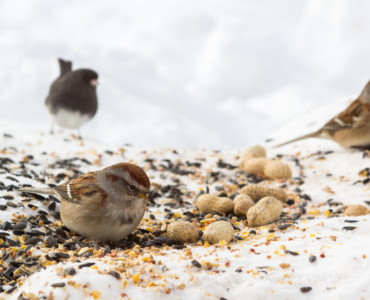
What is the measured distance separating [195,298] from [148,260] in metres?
0.30

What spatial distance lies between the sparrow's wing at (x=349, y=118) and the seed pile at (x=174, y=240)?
2.01 feet

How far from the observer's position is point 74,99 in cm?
467

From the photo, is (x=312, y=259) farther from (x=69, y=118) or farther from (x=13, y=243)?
(x=69, y=118)

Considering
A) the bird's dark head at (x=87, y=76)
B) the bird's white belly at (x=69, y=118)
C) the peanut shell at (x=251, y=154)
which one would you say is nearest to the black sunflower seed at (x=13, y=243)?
the peanut shell at (x=251, y=154)

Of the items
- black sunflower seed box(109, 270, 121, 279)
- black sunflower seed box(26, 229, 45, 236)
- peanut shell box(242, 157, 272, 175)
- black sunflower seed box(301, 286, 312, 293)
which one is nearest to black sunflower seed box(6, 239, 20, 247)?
black sunflower seed box(26, 229, 45, 236)

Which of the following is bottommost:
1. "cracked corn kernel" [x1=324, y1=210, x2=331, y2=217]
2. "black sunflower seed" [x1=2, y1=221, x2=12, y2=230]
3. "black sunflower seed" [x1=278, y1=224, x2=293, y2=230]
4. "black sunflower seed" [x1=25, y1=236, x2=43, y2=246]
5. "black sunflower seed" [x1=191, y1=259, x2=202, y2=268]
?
"black sunflower seed" [x1=25, y1=236, x2=43, y2=246]

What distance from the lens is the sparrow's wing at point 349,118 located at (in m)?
3.80

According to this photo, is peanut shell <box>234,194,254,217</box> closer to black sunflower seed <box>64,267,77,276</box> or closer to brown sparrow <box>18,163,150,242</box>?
brown sparrow <box>18,163,150,242</box>

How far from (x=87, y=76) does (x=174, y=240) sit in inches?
122

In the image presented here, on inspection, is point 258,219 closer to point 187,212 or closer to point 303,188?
point 187,212

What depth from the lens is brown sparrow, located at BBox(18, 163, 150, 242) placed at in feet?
6.69

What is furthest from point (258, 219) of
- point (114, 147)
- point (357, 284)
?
point (114, 147)

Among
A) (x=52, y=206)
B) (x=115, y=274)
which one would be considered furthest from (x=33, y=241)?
(x=115, y=274)

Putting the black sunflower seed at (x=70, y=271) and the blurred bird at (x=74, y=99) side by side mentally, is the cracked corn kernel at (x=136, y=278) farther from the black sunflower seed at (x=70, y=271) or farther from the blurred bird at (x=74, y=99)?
the blurred bird at (x=74, y=99)
